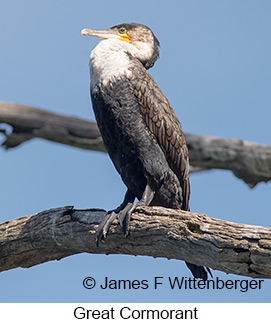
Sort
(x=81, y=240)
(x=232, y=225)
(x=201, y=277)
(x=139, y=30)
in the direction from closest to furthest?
1. (x=232, y=225)
2. (x=81, y=240)
3. (x=201, y=277)
4. (x=139, y=30)

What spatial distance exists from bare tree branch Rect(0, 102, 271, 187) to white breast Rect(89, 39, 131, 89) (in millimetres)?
2153

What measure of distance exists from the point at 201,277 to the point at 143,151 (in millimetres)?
1154

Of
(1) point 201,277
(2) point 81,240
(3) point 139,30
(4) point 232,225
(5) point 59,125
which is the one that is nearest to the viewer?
(4) point 232,225

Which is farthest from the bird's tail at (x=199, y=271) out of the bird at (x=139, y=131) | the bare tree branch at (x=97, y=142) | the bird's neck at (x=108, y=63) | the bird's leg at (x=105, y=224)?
the bare tree branch at (x=97, y=142)

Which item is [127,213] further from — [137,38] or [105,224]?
[137,38]

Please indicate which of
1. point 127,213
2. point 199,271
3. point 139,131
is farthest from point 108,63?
point 199,271

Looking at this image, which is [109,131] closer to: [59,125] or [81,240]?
[81,240]

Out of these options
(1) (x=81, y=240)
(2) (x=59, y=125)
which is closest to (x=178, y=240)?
(1) (x=81, y=240)

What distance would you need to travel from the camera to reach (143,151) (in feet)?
15.2

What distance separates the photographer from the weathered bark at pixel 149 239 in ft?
11.7

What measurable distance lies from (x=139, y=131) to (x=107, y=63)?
2.25 ft

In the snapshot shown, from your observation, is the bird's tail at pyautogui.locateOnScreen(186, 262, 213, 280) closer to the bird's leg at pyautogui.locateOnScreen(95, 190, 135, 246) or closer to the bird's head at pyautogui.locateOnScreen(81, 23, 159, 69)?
the bird's leg at pyautogui.locateOnScreen(95, 190, 135, 246)

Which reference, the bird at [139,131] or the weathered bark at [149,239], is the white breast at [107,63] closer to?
the bird at [139,131]

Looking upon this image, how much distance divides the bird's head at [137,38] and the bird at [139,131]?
264 millimetres
